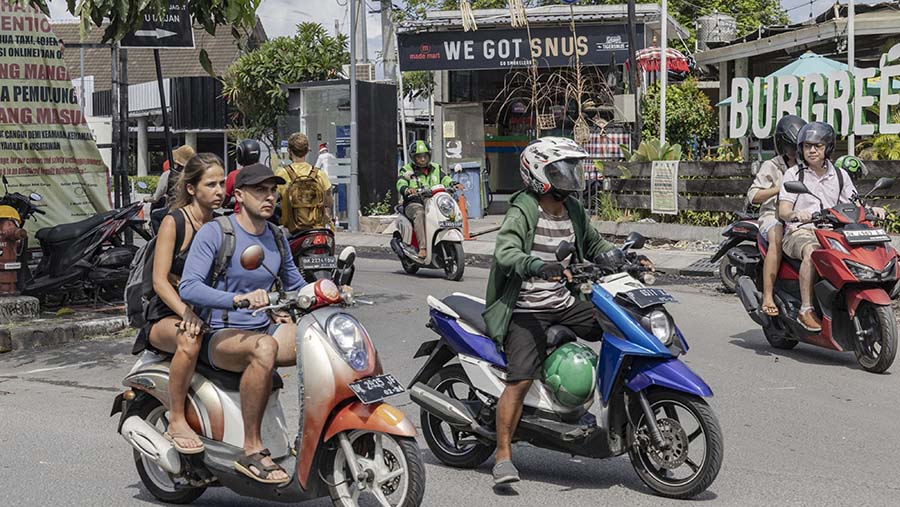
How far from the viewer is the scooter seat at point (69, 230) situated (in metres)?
11.8

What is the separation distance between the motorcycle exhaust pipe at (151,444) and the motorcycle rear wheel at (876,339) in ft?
18.0

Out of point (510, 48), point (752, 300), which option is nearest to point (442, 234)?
point (752, 300)

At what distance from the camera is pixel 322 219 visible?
11.3 meters

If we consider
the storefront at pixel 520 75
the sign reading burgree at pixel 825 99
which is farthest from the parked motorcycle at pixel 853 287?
the storefront at pixel 520 75

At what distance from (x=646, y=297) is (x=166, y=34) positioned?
31.7 ft

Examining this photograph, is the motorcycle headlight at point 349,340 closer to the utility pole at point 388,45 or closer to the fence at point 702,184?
the fence at point 702,184

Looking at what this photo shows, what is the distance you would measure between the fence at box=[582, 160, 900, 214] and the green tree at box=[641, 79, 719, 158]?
14.1 feet

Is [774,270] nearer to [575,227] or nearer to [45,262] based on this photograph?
[575,227]

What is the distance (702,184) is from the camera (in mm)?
17859

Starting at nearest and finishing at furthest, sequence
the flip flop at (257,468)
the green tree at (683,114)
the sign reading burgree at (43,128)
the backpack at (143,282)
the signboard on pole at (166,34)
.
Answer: the flip flop at (257,468) < the backpack at (143,282) < the sign reading burgree at (43,128) < the signboard on pole at (166,34) < the green tree at (683,114)

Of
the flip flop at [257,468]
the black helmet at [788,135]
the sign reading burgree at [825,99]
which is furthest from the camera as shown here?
the sign reading burgree at [825,99]

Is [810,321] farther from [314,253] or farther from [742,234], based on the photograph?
[314,253]

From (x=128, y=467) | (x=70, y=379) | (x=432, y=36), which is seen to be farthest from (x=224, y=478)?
(x=432, y=36)

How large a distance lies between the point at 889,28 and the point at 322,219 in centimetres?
1411
